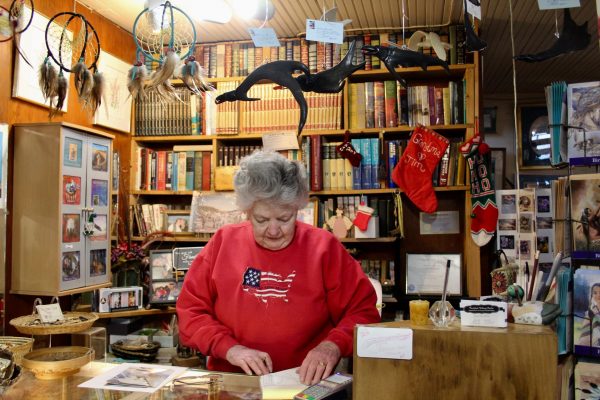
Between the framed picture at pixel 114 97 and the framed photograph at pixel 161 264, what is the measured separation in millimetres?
1018

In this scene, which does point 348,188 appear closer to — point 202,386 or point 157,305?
point 157,305

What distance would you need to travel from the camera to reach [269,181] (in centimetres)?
173

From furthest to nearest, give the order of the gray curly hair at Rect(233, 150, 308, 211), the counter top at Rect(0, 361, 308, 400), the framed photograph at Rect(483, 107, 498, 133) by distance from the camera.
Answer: the framed photograph at Rect(483, 107, 498, 133), the gray curly hair at Rect(233, 150, 308, 211), the counter top at Rect(0, 361, 308, 400)

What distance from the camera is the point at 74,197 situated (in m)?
2.83

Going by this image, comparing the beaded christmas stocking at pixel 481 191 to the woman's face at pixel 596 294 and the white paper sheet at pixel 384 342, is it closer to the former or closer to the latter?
the woman's face at pixel 596 294

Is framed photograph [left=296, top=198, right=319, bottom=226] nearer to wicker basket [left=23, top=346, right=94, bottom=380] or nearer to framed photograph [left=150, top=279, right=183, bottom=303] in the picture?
framed photograph [left=150, top=279, right=183, bottom=303]

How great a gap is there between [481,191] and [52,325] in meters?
2.72

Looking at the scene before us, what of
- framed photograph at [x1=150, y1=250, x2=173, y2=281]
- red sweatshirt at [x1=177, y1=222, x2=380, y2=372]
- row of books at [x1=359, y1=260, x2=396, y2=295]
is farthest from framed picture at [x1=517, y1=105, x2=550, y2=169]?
red sweatshirt at [x1=177, y1=222, x2=380, y2=372]

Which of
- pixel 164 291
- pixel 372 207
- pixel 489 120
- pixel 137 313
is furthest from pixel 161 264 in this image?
pixel 489 120

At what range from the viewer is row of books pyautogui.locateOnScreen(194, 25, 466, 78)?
3.79m

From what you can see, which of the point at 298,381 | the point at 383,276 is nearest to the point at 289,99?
the point at 383,276

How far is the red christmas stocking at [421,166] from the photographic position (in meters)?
3.65

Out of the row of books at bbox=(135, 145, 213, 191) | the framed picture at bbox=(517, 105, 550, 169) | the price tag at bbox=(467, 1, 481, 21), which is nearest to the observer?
the price tag at bbox=(467, 1, 481, 21)

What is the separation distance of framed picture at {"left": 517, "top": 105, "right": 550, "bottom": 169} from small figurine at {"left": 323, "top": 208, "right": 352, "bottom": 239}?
2.94 m
